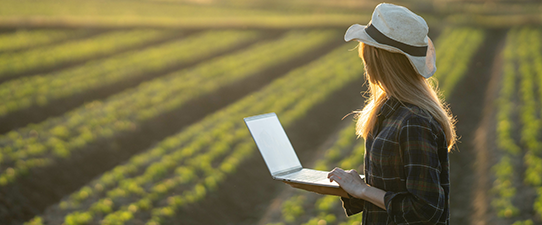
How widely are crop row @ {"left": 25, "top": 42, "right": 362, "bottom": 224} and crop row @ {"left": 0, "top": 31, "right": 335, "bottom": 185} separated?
3.45ft

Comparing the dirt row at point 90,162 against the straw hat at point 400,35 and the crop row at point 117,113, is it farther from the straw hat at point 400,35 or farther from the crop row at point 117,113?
the straw hat at point 400,35

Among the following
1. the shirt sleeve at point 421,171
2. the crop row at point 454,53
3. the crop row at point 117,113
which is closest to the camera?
the shirt sleeve at point 421,171

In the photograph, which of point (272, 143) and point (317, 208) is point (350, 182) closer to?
point (272, 143)

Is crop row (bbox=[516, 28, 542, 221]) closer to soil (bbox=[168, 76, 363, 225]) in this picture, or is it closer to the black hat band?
soil (bbox=[168, 76, 363, 225])

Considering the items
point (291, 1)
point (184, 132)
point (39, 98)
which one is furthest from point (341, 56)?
point (291, 1)

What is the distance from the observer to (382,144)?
5.43ft

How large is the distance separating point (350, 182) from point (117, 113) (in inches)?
334

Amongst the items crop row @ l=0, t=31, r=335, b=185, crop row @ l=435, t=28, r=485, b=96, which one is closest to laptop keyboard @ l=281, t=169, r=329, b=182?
crop row @ l=0, t=31, r=335, b=185

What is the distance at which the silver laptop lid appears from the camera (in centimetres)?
216

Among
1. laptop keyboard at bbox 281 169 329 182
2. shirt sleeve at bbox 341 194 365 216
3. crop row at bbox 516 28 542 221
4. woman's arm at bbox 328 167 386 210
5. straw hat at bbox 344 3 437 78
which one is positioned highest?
straw hat at bbox 344 3 437 78

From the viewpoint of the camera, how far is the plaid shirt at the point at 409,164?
1.56 meters

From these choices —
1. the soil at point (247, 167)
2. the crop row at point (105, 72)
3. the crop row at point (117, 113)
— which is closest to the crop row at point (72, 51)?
the crop row at point (105, 72)

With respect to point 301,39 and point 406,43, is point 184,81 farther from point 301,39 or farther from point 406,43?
point 406,43

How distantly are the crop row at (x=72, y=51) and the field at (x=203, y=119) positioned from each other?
61 mm
